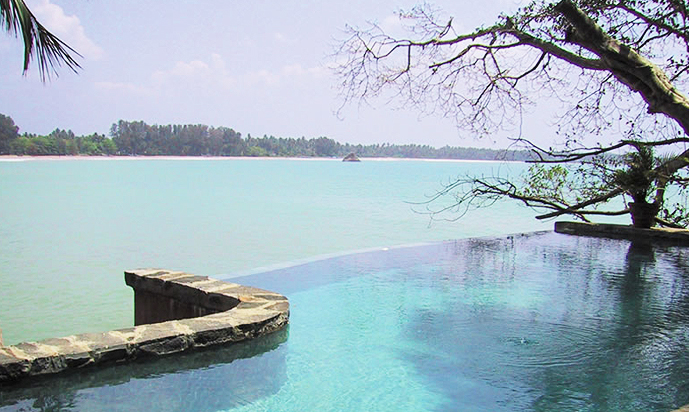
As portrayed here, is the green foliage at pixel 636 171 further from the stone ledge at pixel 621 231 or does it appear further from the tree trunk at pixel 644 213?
the stone ledge at pixel 621 231

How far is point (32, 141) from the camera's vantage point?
98062mm

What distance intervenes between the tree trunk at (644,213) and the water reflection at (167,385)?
27.4 feet

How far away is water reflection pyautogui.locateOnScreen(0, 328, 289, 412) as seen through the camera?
3.24m

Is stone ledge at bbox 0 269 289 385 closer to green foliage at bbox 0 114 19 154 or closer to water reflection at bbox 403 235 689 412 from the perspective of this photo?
water reflection at bbox 403 235 689 412

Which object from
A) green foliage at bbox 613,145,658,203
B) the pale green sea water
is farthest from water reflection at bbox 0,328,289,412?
green foliage at bbox 613,145,658,203

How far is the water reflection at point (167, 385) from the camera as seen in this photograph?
3240mm

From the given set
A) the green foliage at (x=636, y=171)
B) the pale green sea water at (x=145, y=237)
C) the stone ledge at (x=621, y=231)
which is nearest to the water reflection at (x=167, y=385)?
the pale green sea water at (x=145, y=237)

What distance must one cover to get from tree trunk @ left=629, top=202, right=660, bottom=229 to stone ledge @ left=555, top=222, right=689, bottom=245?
0.57 feet

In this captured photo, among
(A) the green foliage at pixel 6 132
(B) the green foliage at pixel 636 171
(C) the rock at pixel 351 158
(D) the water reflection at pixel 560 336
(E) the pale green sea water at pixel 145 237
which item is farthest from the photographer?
(C) the rock at pixel 351 158

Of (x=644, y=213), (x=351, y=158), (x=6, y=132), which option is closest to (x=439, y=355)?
(x=644, y=213)

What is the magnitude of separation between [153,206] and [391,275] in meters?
20.1

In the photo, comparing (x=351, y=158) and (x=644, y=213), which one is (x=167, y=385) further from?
(x=351, y=158)

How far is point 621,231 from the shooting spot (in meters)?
10.4

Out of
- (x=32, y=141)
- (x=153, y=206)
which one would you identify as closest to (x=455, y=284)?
(x=153, y=206)
